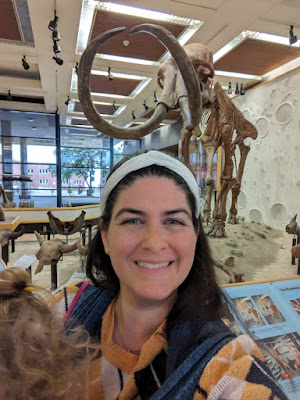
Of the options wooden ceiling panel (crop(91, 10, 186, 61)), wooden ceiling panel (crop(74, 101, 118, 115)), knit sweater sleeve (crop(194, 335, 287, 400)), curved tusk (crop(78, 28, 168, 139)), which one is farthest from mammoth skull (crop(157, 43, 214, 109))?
wooden ceiling panel (crop(74, 101, 118, 115))

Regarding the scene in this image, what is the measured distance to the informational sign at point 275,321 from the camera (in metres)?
1.33

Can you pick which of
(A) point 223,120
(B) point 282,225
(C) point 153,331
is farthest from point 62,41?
(B) point 282,225

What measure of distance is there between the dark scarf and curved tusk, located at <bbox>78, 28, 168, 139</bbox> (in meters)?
1.51

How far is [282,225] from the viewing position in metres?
6.88

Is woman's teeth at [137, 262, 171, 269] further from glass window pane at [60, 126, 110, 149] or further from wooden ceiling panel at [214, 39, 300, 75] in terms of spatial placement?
glass window pane at [60, 126, 110, 149]

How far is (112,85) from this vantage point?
24.3 feet

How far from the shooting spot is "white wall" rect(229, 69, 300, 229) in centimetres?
644

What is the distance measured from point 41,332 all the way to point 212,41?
555 centimetres

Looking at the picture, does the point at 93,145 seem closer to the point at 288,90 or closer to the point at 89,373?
the point at 288,90

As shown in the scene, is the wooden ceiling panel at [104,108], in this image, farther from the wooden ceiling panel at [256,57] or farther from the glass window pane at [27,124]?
the wooden ceiling panel at [256,57]

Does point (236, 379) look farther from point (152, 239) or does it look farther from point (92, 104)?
point (92, 104)

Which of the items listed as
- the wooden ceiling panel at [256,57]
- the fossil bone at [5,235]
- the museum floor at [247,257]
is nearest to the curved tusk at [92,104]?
the museum floor at [247,257]

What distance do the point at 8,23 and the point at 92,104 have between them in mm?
3756

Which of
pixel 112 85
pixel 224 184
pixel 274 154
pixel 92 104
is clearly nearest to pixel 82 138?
pixel 112 85
